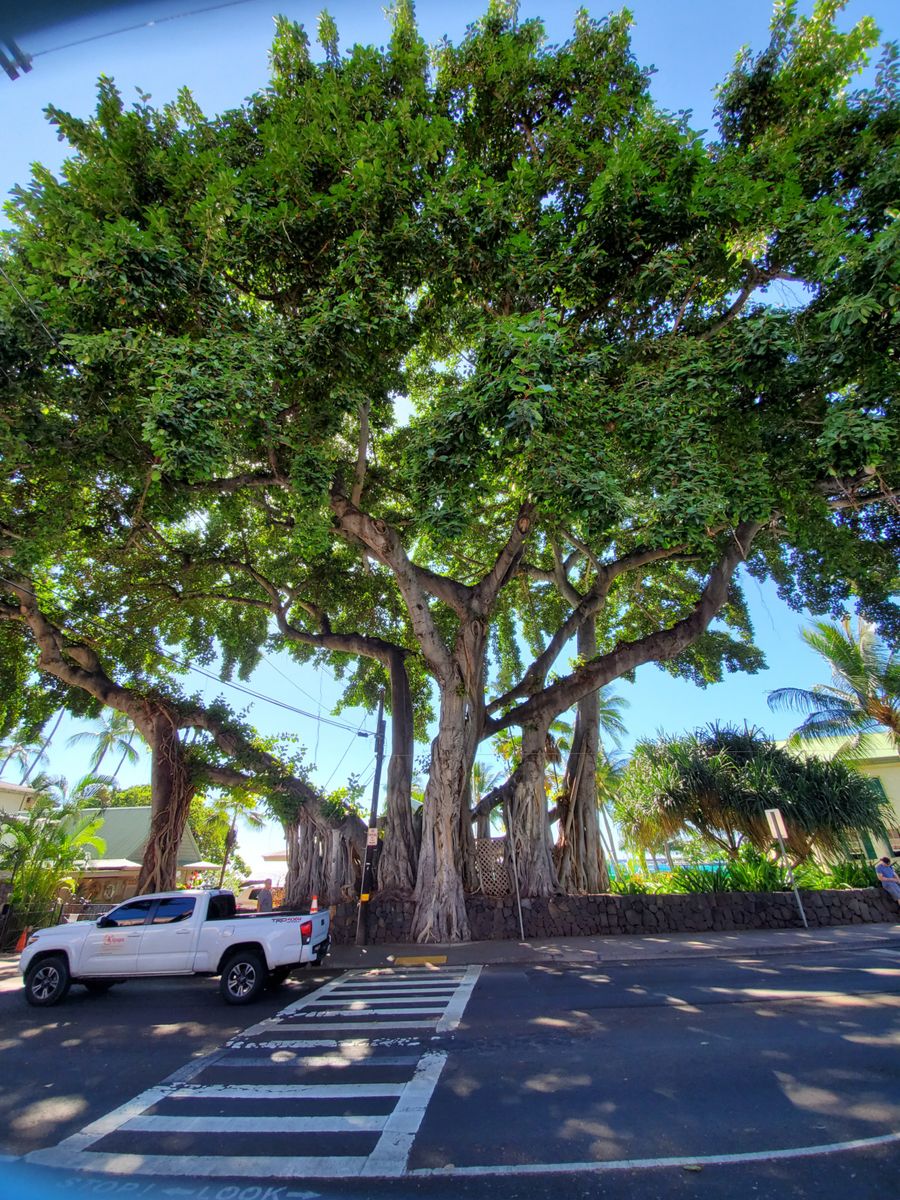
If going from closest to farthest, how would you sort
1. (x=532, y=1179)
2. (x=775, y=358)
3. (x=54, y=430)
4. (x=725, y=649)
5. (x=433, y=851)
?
1. (x=532, y=1179)
2. (x=775, y=358)
3. (x=54, y=430)
4. (x=433, y=851)
5. (x=725, y=649)

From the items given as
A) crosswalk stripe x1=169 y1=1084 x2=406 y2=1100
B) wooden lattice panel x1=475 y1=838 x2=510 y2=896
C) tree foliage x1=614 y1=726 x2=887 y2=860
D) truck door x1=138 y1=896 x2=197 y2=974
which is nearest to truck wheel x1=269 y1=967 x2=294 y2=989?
Answer: truck door x1=138 y1=896 x2=197 y2=974

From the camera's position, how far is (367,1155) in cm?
336

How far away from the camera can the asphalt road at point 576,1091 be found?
3.05 metres

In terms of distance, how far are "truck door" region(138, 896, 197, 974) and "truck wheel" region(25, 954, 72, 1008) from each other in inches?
41.3

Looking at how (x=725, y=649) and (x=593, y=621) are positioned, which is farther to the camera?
(x=725, y=649)

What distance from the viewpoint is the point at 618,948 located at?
35.1 ft

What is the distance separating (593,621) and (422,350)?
7747 mm

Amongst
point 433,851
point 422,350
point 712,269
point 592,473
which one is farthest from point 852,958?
point 422,350

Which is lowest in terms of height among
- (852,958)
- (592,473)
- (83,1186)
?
(83,1186)

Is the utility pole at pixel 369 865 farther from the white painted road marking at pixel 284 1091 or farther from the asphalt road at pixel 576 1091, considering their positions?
the white painted road marking at pixel 284 1091

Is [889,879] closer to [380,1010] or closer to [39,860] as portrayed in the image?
[380,1010]

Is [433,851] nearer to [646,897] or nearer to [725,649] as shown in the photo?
[646,897]

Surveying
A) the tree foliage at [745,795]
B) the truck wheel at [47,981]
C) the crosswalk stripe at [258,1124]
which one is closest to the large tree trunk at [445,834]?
the truck wheel at [47,981]

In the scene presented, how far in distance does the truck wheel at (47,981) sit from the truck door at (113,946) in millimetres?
225
